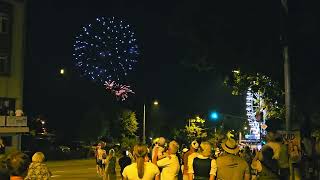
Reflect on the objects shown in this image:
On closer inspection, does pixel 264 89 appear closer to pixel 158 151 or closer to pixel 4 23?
pixel 158 151

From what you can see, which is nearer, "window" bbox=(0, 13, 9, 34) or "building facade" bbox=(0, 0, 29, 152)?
"building facade" bbox=(0, 0, 29, 152)

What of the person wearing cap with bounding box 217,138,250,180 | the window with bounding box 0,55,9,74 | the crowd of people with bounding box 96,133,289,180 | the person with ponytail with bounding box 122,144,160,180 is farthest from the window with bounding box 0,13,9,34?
the person with ponytail with bounding box 122,144,160,180

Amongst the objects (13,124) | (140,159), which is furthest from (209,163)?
(13,124)

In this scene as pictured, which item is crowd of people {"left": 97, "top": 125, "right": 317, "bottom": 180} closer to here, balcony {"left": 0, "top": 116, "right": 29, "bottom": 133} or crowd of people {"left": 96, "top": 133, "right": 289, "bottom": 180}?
crowd of people {"left": 96, "top": 133, "right": 289, "bottom": 180}

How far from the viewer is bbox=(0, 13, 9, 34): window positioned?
46.3m

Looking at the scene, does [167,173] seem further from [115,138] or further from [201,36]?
[115,138]

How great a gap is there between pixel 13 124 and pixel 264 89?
28.4 metres

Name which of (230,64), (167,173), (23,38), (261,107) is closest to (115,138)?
(23,38)

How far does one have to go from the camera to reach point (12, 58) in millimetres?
47625

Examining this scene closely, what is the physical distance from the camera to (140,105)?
81938 millimetres

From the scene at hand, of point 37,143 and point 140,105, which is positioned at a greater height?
point 140,105

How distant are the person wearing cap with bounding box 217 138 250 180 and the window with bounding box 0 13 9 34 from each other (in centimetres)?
4049

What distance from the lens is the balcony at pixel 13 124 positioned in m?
43.4

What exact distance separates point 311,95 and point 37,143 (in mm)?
39537
